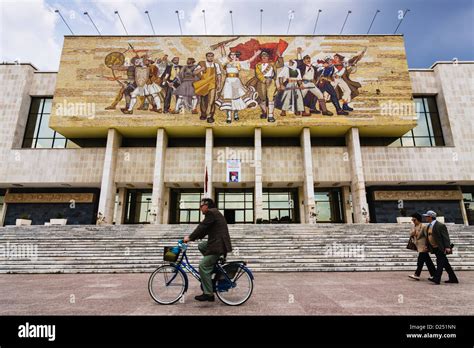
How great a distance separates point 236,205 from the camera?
91.6 ft

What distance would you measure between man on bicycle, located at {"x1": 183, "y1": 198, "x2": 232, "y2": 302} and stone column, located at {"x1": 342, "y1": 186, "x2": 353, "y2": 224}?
2375 cm

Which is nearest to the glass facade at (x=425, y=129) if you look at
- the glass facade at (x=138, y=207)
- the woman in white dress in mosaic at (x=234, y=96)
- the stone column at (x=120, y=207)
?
the woman in white dress in mosaic at (x=234, y=96)

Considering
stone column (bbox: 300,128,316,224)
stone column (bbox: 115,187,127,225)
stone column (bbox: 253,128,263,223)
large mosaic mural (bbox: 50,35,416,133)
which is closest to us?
stone column (bbox: 300,128,316,224)

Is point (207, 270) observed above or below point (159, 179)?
below

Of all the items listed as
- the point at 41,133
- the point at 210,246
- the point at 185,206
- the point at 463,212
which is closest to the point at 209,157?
the point at 185,206

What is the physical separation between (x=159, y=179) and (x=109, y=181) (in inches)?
170

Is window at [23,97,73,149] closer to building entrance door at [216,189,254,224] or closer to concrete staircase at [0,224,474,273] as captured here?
concrete staircase at [0,224,474,273]

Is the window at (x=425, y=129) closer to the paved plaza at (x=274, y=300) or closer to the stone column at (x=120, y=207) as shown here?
the paved plaza at (x=274, y=300)

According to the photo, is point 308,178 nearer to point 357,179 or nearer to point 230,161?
point 357,179

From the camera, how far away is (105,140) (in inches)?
1078

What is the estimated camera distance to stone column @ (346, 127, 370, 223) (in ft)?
75.8

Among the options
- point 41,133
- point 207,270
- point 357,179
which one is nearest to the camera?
point 207,270

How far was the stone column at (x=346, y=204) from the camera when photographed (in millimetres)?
26181

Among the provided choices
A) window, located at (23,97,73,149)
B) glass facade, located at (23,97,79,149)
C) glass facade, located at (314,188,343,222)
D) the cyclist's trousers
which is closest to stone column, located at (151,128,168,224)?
glass facade, located at (23,97,79,149)
